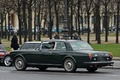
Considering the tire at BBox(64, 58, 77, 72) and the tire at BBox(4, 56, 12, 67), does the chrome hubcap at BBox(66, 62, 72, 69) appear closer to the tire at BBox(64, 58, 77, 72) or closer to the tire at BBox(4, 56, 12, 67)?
the tire at BBox(64, 58, 77, 72)

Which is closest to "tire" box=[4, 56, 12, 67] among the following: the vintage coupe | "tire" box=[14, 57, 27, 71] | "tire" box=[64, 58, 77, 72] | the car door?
the vintage coupe

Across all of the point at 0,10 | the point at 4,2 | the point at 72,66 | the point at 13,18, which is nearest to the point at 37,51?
the point at 72,66

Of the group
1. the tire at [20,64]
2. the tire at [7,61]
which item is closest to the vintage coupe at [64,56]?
the tire at [20,64]

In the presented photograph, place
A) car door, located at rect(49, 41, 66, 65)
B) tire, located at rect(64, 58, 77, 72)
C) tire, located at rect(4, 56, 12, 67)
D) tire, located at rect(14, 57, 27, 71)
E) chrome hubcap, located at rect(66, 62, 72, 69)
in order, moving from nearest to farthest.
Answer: tire, located at rect(64, 58, 77, 72)
chrome hubcap, located at rect(66, 62, 72, 69)
car door, located at rect(49, 41, 66, 65)
tire, located at rect(14, 57, 27, 71)
tire, located at rect(4, 56, 12, 67)

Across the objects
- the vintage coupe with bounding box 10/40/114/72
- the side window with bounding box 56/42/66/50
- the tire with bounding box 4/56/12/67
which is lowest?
the tire with bounding box 4/56/12/67

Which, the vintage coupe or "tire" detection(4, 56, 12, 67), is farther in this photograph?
"tire" detection(4, 56, 12, 67)

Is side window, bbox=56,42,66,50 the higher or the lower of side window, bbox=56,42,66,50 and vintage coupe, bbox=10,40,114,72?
the higher

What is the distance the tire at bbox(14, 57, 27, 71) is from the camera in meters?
23.0

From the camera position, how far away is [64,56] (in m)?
21.5

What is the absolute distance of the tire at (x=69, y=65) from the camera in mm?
21188

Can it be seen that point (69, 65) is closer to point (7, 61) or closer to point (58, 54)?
point (58, 54)

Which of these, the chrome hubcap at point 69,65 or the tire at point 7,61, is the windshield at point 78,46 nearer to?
the chrome hubcap at point 69,65

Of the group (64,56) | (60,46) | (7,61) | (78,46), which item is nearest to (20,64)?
(60,46)

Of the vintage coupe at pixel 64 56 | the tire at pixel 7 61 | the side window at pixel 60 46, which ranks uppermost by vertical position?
the side window at pixel 60 46
